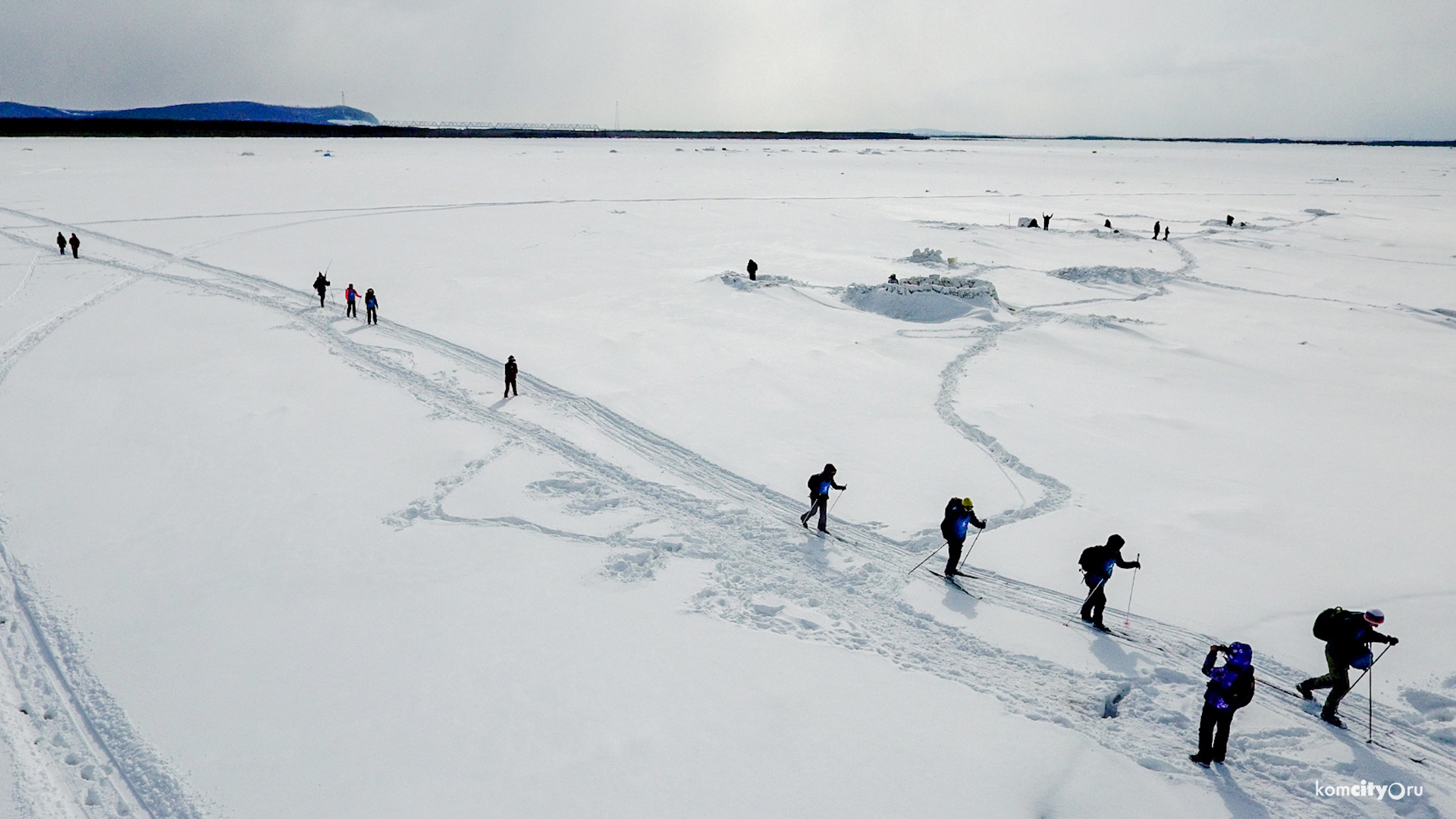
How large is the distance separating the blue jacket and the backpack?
1321 mm

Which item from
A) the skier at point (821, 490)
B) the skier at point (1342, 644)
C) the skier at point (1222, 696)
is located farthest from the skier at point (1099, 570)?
the skier at point (821, 490)

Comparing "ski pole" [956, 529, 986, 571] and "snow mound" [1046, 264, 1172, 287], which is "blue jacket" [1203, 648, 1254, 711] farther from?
"snow mound" [1046, 264, 1172, 287]

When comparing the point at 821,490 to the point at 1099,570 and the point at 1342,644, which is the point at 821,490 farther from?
the point at 1342,644

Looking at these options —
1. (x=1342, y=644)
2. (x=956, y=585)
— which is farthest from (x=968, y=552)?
(x=1342, y=644)

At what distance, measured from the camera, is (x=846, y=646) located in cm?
834

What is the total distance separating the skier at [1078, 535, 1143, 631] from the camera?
844 centimetres

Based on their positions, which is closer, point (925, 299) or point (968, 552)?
point (968, 552)

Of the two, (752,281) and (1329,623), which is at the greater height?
(752,281)

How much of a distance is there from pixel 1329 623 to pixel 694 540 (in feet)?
22.9

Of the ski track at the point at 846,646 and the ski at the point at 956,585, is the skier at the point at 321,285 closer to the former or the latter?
the ski track at the point at 846,646

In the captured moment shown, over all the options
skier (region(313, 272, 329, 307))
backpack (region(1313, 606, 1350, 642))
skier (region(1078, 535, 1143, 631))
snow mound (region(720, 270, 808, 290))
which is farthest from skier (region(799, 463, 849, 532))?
skier (region(313, 272, 329, 307))

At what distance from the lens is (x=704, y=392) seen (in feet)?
52.9

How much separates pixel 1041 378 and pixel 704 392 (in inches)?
308

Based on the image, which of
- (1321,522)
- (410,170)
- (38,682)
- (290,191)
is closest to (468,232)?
(290,191)
